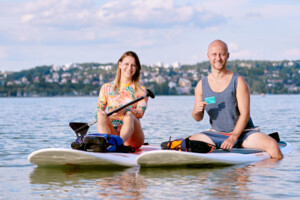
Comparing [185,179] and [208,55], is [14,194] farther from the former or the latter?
[208,55]

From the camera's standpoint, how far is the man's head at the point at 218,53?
24.8ft

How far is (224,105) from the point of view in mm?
7660

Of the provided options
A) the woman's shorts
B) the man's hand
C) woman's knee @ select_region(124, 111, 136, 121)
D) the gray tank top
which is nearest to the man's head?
the gray tank top

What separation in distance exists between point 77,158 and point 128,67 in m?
1.56

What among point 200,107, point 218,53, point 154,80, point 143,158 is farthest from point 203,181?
point 154,80

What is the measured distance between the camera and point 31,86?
14512 centimetres

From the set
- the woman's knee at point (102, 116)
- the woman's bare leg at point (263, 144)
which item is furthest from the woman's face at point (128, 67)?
the woman's bare leg at point (263, 144)

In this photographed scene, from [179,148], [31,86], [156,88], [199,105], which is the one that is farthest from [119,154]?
[31,86]

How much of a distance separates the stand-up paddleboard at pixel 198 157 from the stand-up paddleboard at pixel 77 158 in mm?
223

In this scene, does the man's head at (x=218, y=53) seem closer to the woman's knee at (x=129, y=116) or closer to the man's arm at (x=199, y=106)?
the man's arm at (x=199, y=106)

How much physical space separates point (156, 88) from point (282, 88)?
1458 inches

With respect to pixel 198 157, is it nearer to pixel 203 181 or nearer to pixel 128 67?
pixel 203 181

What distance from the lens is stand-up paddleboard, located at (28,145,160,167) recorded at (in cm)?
731

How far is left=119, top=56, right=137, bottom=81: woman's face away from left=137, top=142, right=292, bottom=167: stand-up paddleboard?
134 centimetres
